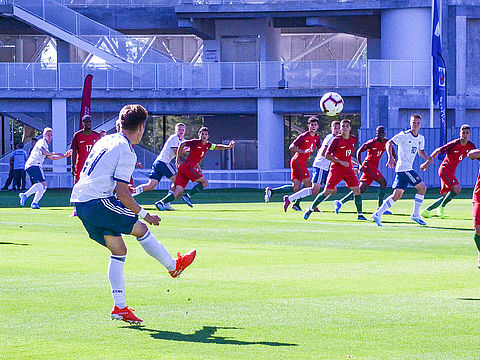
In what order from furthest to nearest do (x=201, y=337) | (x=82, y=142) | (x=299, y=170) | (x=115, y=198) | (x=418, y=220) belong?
1. (x=299, y=170)
2. (x=82, y=142)
3. (x=418, y=220)
4. (x=115, y=198)
5. (x=201, y=337)

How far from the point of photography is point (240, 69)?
141 ft

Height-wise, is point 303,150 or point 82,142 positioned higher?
point 82,142

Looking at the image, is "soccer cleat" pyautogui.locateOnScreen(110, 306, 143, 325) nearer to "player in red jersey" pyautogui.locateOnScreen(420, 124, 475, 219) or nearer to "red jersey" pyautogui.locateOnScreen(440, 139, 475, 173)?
"red jersey" pyautogui.locateOnScreen(440, 139, 475, 173)

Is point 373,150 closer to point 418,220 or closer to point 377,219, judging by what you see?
point 418,220

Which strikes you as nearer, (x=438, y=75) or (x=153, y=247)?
(x=153, y=247)

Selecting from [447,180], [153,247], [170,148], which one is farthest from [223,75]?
[153,247]

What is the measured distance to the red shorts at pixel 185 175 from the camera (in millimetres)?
24781

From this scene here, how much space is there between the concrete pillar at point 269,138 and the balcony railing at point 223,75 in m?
1.18

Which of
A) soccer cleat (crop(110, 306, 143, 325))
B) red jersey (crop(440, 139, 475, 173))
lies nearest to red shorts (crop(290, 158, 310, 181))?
red jersey (crop(440, 139, 475, 173))

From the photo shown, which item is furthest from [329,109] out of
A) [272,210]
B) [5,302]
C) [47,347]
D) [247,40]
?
[247,40]

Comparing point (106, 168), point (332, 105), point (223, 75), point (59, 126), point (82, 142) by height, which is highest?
point (223, 75)

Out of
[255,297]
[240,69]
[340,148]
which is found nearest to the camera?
[255,297]

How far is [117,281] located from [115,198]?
2.41 ft

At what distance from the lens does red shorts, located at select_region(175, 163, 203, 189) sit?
24781mm
